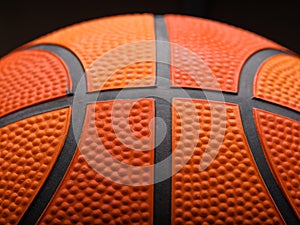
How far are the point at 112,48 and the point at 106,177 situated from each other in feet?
0.97

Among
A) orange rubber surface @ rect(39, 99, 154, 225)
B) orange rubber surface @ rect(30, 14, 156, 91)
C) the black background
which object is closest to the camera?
orange rubber surface @ rect(39, 99, 154, 225)

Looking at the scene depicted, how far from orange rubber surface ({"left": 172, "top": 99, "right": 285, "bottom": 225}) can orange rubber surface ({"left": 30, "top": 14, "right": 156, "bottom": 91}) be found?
123 mm

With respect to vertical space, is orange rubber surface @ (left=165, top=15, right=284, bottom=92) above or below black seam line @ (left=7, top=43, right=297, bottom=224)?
above

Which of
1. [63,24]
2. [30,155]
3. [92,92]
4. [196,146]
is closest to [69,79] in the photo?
[92,92]

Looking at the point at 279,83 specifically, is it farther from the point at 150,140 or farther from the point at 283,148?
the point at 150,140

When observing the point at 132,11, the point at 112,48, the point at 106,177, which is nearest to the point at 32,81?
the point at 112,48

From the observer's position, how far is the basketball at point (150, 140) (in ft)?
2.59

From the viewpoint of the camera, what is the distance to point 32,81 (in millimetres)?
958

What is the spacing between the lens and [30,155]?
837 millimetres

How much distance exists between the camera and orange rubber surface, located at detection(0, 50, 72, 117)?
3.00 ft

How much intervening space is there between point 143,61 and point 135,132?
169mm

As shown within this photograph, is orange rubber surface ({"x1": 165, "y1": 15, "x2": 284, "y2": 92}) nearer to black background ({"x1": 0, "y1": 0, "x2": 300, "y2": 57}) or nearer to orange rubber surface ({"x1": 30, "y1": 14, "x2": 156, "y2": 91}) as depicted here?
orange rubber surface ({"x1": 30, "y1": 14, "x2": 156, "y2": 91})

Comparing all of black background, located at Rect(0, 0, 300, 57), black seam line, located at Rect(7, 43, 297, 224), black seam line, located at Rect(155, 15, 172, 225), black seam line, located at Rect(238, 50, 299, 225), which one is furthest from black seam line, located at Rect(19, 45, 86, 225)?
black background, located at Rect(0, 0, 300, 57)

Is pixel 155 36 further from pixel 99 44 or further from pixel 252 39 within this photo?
pixel 252 39
